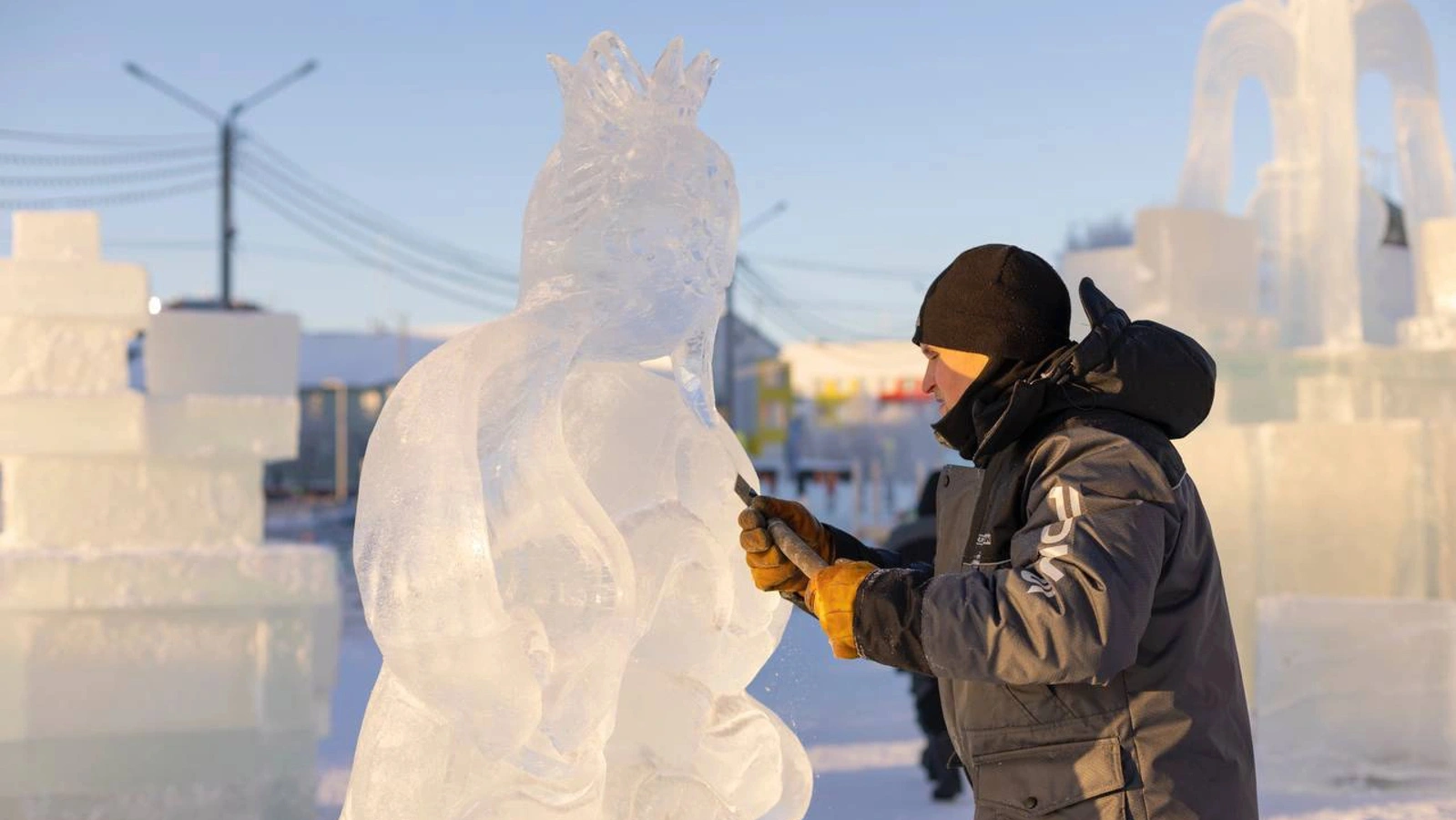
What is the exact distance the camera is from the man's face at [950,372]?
203 centimetres

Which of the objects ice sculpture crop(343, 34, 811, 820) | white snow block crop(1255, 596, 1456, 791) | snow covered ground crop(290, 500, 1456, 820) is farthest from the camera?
white snow block crop(1255, 596, 1456, 791)

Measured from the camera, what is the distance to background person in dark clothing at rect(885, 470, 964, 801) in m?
5.54

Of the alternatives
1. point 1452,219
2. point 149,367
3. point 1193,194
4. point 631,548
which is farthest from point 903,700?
point 631,548

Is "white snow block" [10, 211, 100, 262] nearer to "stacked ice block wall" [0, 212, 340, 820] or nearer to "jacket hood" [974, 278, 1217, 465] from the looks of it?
"stacked ice block wall" [0, 212, 340, 820]

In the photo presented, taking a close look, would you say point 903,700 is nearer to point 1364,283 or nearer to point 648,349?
point 1364,283

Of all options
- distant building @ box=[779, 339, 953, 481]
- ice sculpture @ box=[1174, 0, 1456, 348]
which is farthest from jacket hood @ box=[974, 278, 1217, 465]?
distant building @ box=[779, 339, 953, 481]

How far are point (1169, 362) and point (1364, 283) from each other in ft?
21.1

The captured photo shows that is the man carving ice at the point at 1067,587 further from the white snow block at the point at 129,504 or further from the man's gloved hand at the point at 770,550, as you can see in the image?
the white snow block at the point at 129,504

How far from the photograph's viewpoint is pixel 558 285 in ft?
8.27

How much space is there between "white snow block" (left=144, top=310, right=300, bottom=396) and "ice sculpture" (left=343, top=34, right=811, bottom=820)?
3.62m

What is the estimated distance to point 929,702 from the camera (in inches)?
223

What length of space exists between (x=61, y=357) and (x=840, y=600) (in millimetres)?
4486

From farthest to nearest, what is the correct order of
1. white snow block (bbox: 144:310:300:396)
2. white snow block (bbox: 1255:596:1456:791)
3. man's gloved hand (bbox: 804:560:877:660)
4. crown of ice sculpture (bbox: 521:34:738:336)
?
1. white snow block (bbox: 1255:596:1456:791)
2. white snow block (bbox: 144:310:300:396)
3. crown of ice sculpture (bbox: 521:34:738:336)
4. man's gloved hand (bbox: 804:560:877:660)

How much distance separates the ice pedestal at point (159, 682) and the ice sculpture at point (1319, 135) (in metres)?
4.56
